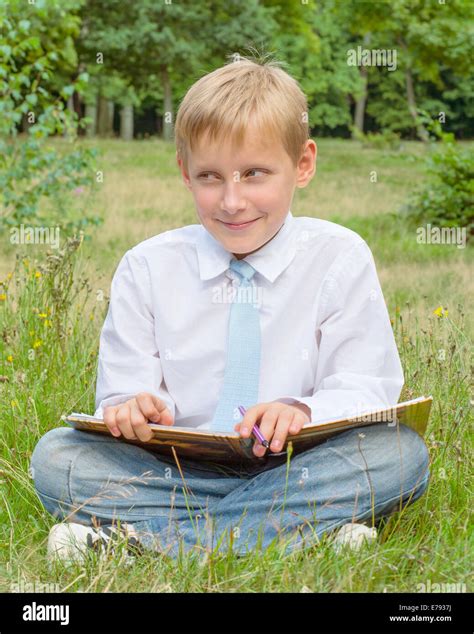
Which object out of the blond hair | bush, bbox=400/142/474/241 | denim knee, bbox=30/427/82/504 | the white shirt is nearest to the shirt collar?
the white shirt

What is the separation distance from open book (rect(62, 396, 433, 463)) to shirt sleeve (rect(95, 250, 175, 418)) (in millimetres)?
137

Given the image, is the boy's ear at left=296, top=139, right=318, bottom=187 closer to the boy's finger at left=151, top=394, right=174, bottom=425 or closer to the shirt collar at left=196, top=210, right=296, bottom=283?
the shirt collar at left=196, top=210, right=296, bottom=283

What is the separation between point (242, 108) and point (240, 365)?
708mm

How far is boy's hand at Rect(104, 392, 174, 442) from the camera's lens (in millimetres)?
2338

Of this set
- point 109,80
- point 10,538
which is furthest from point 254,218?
point 109,80

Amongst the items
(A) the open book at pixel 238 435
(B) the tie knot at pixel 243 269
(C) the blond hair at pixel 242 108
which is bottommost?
(A) the open book at pixel 238 435

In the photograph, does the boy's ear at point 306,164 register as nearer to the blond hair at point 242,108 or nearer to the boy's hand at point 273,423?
the blond hair at point 242,108

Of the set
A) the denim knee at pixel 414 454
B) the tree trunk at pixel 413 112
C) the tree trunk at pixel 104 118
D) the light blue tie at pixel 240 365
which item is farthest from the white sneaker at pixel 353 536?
the tree trunk at pixel 104 118

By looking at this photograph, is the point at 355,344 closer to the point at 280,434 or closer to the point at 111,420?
the point at 280,434

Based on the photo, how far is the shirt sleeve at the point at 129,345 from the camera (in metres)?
2.57

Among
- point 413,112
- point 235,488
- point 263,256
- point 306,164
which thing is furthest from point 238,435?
point 413,112

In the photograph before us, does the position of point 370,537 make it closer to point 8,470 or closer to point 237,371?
point 237,371

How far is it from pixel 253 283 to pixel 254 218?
0.20 meters
